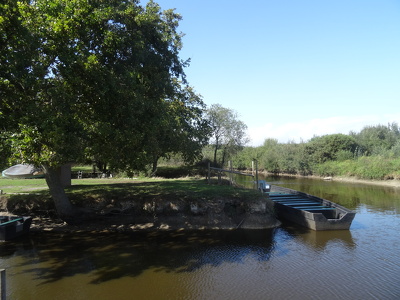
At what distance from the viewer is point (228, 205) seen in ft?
53.0

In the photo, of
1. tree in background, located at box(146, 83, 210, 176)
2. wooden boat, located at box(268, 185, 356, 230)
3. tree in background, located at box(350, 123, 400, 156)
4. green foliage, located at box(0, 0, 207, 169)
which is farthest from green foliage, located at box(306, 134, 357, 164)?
green foliage, located at box(0, 0, 207, 169)

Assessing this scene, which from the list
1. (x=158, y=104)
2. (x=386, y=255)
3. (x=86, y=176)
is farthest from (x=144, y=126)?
(x=86, y=176)

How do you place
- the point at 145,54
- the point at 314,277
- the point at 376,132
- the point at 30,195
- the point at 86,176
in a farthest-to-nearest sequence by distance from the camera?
the point at 376,132 → the point at 86,176 → the point at 30,195 → the point at 145,54 → the point at 314,277

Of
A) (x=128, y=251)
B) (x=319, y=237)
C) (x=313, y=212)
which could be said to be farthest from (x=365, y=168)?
(x=128, y=251)

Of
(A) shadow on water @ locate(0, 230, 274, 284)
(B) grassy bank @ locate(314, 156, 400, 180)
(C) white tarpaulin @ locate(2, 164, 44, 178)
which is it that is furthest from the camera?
(B) grassy bank @ locate(314, 156, 400, 180)

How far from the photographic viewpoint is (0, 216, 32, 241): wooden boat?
1305 centimetres

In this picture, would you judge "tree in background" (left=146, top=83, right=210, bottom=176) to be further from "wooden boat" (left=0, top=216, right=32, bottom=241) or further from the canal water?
"wooden boat" (left=0, top=216, right=32, bottom=241)

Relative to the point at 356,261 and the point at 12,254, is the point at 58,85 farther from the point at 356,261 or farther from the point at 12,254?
the point at 356,261

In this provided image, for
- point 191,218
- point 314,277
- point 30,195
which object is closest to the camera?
point 314,277

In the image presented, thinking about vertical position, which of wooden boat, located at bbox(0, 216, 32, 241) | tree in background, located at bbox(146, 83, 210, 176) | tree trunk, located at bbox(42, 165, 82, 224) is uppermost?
tree in background, located at bbox(146, 83, 210, 176)

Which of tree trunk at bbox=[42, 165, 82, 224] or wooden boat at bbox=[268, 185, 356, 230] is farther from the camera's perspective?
wooden boat at bbox=[268, 185, 356, 230]

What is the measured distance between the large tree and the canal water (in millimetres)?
3634

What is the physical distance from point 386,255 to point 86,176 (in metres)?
30.7

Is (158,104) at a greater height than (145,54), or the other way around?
(145,54)
